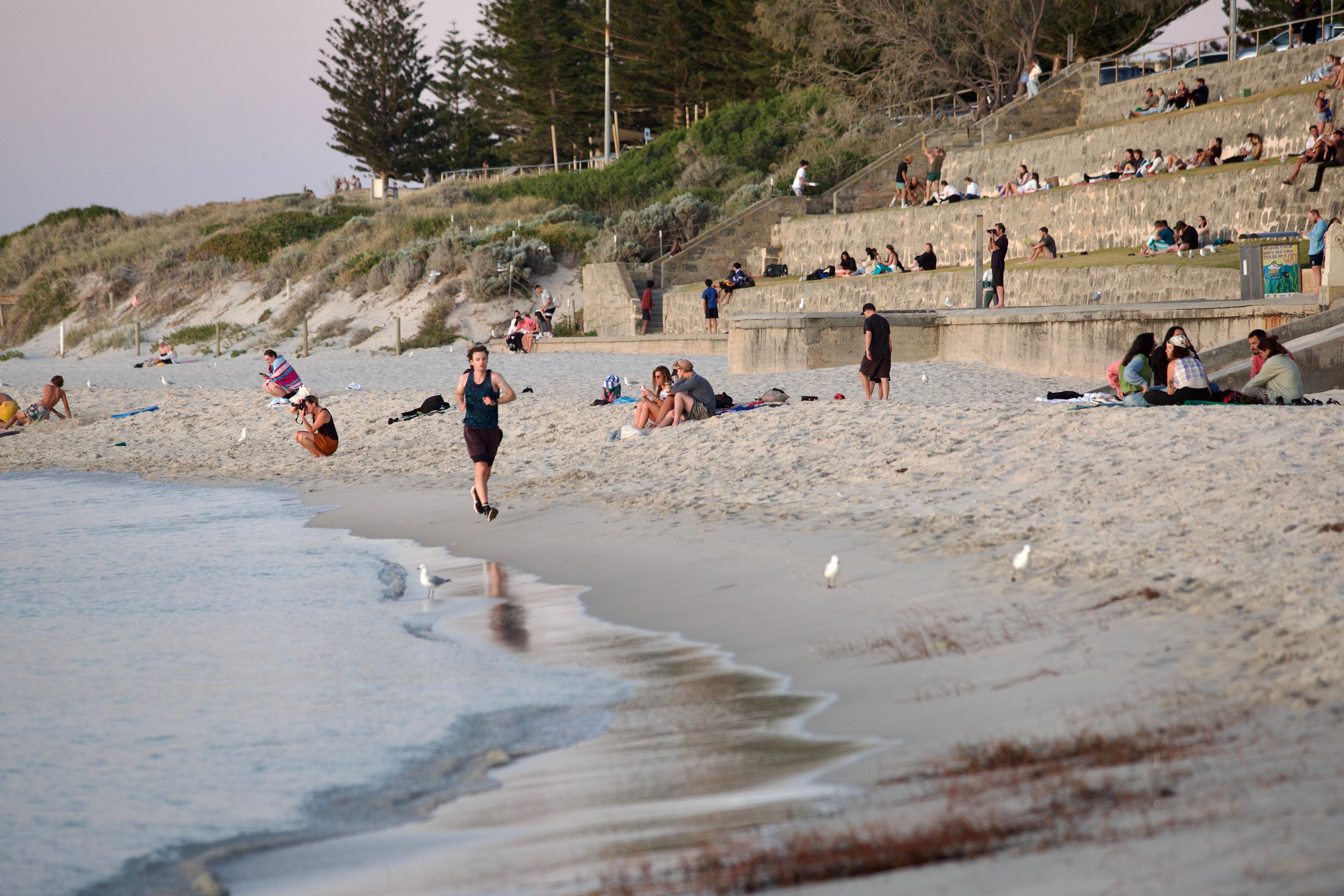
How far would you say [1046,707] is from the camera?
13.1ft

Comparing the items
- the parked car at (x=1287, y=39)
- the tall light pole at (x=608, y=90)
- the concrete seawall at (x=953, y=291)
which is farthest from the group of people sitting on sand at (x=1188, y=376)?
the tall light pole at (x=608, y=90)

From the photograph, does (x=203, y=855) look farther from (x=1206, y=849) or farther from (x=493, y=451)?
(x=493, y=451)

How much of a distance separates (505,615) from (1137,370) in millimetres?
7133

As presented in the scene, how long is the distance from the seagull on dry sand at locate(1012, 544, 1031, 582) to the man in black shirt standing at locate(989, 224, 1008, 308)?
12321 millimetres

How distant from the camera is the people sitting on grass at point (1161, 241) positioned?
18156 mm

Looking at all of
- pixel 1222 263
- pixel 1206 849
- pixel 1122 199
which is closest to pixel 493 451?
pixel 1206 849

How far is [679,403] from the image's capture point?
475 inches

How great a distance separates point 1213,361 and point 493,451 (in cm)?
802

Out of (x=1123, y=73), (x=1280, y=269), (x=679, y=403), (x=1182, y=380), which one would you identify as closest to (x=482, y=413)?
(x=679, y=403)

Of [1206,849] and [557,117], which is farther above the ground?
[557,117]

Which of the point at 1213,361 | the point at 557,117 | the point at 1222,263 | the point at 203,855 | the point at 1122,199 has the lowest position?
the point at 203,855

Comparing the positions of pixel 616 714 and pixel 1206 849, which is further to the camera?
pixel 616 714

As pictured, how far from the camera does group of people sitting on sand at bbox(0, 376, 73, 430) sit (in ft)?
60.7

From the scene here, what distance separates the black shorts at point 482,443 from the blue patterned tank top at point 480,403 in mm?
27
